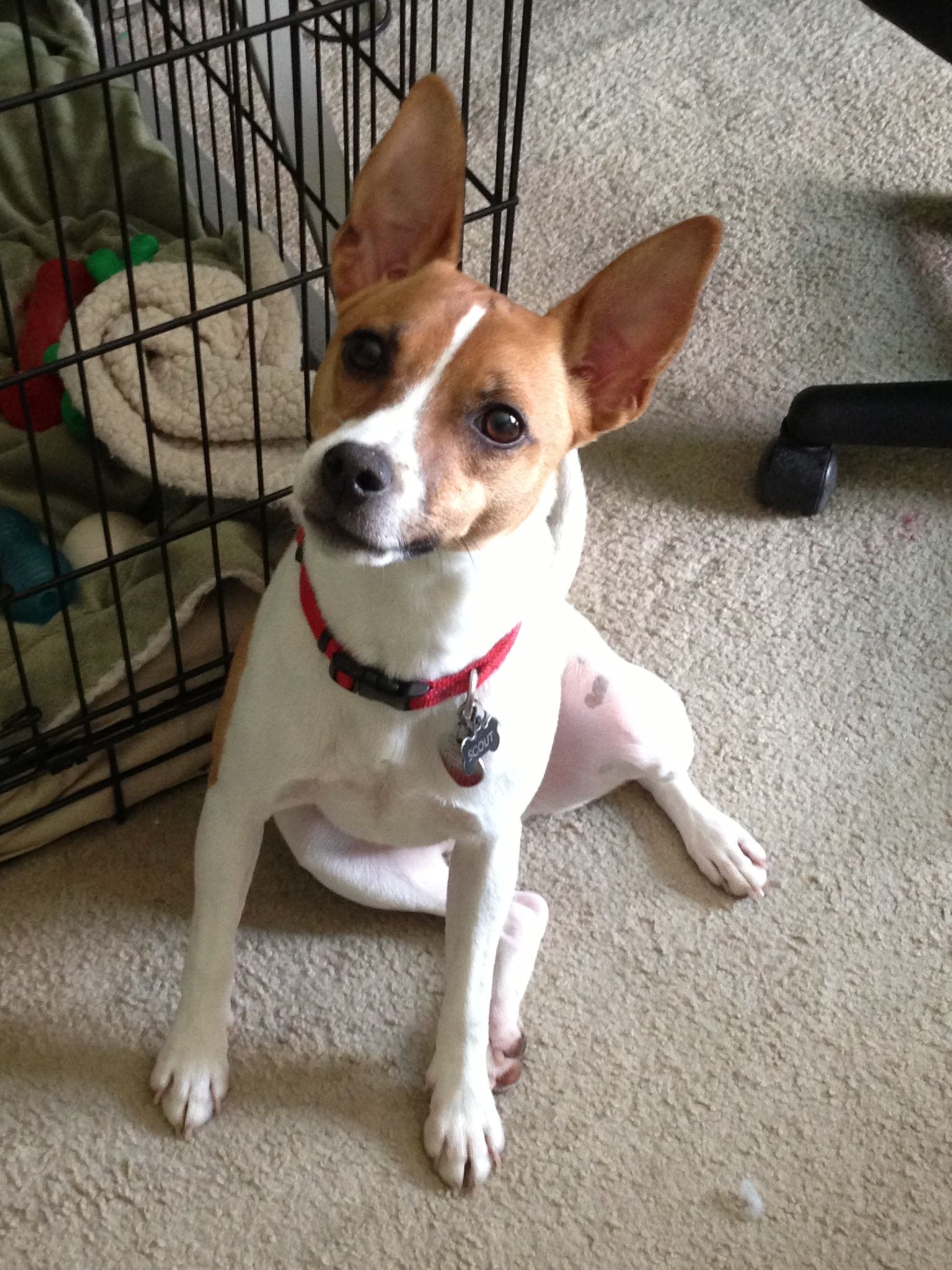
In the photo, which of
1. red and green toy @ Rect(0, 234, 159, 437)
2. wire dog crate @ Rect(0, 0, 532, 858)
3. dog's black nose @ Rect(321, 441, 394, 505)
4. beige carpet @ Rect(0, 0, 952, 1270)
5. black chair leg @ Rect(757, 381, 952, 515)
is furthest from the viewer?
black chair leg @ Rect(757, 381, 952, 515)

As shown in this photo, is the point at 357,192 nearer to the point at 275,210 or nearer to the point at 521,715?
the point at 521,715

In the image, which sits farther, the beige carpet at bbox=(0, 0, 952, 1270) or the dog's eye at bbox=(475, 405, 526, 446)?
the beige carpet at bbox=(0, 0, 952, 1270)

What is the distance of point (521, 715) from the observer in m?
1.22

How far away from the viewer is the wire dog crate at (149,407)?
1449mm

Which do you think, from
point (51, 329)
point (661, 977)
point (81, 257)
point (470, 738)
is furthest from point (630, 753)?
point (81, 257)

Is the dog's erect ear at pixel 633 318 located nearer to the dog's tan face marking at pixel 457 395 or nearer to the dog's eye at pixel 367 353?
the dog's tan face marking at pixel 457 395

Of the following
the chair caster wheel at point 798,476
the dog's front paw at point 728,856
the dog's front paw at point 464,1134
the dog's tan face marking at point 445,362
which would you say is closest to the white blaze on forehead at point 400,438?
the dog's tan face marking at point 445,362

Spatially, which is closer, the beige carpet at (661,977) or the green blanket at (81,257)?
the beige carpet at (661,977)

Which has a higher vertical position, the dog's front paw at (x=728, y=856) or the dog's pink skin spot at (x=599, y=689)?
the dog's pink skin spot at (x=599, y=689)

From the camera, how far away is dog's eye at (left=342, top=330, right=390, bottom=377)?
3.45 feet

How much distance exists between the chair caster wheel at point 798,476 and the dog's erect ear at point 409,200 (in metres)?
0.88

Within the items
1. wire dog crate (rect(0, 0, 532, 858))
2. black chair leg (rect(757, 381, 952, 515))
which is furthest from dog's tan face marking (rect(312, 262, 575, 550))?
black chair leg (rect(757, 381, 952, 515))

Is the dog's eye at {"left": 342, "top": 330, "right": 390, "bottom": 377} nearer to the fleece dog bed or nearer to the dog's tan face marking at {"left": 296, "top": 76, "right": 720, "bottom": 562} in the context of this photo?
the dog's tan face marking at {"left": 296, "top": 76, "right": 720, "bottom": 562}

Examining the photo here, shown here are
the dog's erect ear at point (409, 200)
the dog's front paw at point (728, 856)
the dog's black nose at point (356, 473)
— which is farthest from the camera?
the dog's front paw at point (728, 856)
